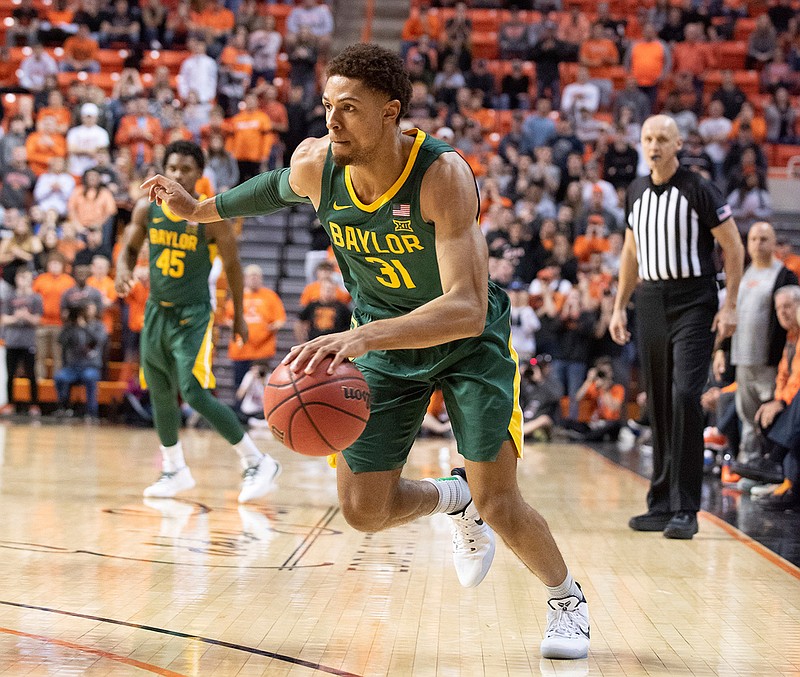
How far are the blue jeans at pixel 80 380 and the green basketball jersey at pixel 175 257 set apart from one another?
5.39 m

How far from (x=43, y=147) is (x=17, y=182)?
721 mm

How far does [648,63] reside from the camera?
1548 cm

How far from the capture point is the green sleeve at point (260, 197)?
12.1 ft

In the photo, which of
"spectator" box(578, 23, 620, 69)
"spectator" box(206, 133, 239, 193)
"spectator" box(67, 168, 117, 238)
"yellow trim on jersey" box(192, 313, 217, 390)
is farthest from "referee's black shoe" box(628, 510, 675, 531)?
"spectator" box(578, 23, 620, 69)

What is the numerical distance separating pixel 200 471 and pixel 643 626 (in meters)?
4.60

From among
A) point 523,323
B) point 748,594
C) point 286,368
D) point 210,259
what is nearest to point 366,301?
point 286,368

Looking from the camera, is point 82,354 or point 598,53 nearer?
point 82,354

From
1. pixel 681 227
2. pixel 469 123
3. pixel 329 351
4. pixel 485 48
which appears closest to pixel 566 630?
pixel 329 351

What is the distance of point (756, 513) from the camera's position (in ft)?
21.5

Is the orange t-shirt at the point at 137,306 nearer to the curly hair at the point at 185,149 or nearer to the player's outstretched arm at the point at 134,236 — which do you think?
the player's outstretched arm at the point at 134,236

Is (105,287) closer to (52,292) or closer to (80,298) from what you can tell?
(80,298)

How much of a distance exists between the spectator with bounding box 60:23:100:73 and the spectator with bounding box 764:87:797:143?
30.8 feet

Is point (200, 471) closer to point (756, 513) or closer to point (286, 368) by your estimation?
point (756, 513)

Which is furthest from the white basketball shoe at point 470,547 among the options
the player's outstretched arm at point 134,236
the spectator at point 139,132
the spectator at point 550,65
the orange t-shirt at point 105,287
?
the spectator at point 550,65
